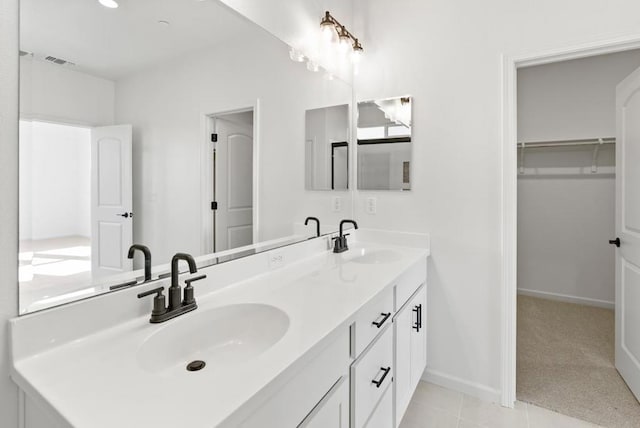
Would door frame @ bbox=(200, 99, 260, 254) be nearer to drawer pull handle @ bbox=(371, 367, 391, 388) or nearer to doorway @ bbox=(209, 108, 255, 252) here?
doorway @ bbox=(209, 108, 255, 252)

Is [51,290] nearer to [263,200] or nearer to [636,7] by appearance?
[263,200]

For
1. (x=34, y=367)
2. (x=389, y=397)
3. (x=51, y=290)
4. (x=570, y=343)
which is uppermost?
(x=51, y=290)

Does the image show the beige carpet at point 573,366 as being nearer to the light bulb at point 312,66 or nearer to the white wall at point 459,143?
the white wall at point 459,143

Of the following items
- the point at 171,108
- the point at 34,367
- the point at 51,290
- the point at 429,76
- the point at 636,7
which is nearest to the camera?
the point at 34,367

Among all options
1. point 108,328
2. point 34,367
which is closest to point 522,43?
point 108,328

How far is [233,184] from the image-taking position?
150 cm

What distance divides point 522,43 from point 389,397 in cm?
198

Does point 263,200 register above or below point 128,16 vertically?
below

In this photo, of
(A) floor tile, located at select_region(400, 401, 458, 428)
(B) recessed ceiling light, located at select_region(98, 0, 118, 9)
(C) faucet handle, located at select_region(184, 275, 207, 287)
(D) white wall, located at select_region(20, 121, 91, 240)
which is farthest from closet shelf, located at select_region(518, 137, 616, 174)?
(D) white wall, located at select_region(20, 121, 91, 240)

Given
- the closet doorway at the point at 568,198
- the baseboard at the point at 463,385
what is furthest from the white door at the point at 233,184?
the closet doorway at the point at 568,198

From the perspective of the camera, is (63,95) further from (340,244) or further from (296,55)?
(340,244)

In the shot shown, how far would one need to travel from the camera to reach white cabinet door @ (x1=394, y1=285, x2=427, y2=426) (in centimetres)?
157

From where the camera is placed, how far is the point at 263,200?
5.44ft

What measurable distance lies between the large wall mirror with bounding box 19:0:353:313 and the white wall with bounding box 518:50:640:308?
3.15 metres
